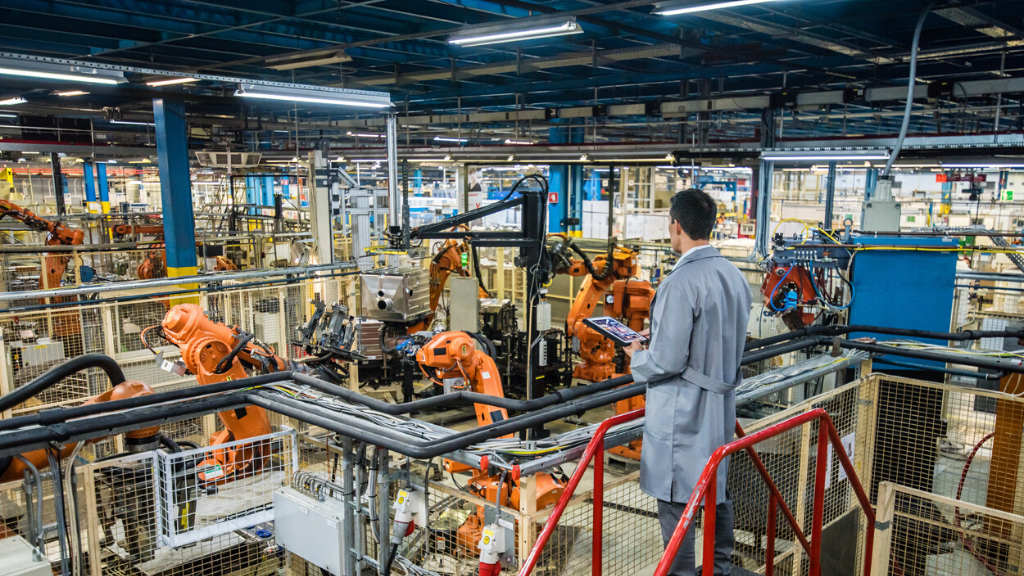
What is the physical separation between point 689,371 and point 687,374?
14mm

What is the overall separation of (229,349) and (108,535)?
196cm

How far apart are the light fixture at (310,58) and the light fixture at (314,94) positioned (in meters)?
1.13

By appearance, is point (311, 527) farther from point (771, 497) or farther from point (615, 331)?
point (771, 497)

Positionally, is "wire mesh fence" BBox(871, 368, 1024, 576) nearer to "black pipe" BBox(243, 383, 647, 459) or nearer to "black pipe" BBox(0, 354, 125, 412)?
"black pipe" BBox(243, 383, 647, 459)

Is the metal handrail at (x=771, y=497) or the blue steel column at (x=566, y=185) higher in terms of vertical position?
the blue steel column at (x=566, y=185)

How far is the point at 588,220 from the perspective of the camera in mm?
17766

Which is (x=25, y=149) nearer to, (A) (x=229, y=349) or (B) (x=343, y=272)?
(B) (x=343, y=272)

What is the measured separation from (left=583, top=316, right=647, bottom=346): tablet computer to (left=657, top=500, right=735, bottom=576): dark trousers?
2.22 ft

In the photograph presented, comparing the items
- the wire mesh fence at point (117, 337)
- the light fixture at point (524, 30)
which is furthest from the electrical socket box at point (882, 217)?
the wire mesh fence at point (117, 337)

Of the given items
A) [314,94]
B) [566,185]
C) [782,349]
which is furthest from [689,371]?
[566,185]

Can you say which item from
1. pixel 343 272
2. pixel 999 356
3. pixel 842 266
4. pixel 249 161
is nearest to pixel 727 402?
pixel 999 356

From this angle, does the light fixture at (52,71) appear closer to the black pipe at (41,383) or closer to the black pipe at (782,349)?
the black pipe at (41,383)

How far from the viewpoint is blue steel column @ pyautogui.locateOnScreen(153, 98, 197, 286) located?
10.3 metres

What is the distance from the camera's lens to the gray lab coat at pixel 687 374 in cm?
267
